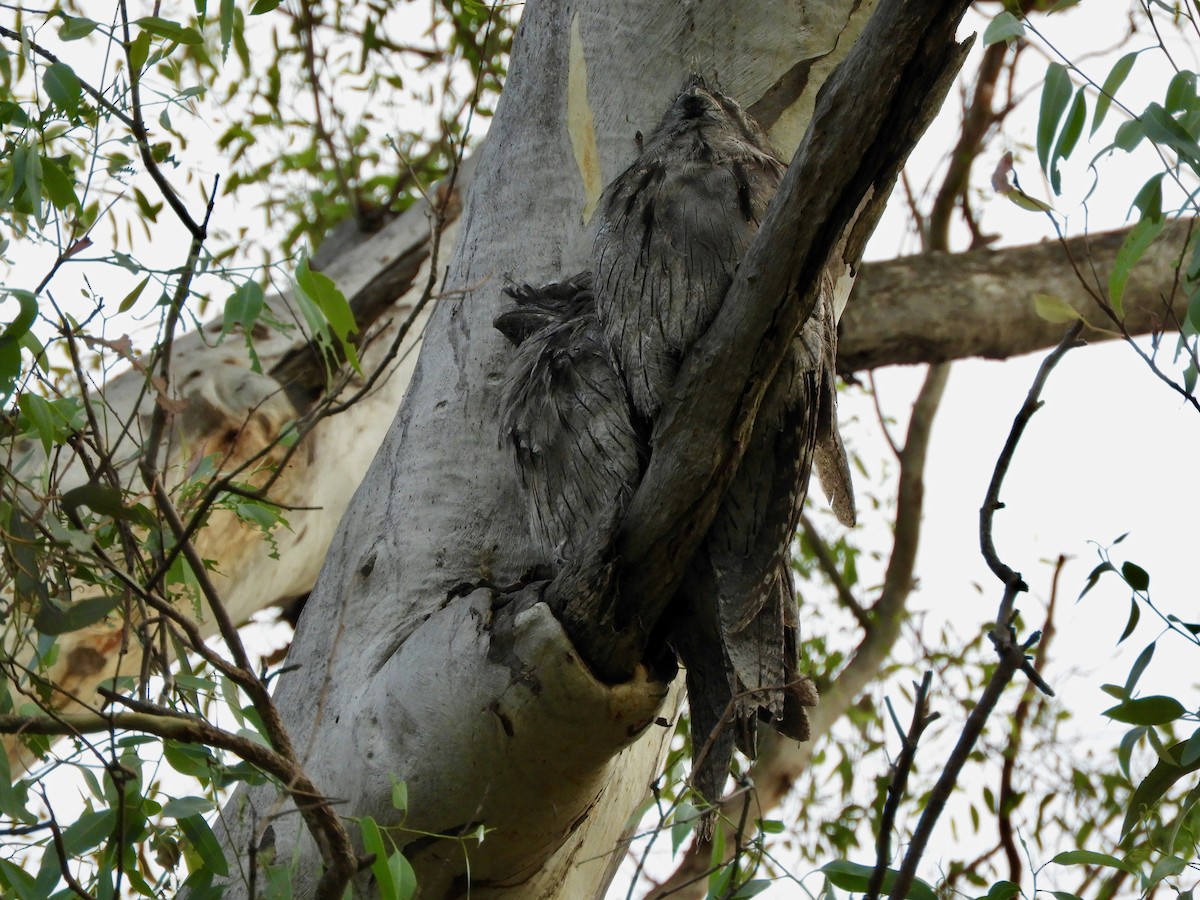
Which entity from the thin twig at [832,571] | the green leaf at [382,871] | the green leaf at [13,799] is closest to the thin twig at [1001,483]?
the green leaf at [382,871]

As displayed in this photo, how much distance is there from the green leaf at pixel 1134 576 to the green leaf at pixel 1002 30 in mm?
613

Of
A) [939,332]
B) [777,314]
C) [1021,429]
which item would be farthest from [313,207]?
[1021,429]

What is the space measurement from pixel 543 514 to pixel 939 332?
2291 millimetres

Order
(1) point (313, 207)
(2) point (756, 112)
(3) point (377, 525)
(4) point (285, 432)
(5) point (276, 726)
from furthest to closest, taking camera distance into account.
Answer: (1) point (313, 207)
(2) point (756, 112)
(3) point (377, 525)
(4) point (285, 432)
(5) point (276, 726)

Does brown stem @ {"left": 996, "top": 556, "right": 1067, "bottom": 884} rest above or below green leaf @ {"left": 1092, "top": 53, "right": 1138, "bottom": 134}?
above

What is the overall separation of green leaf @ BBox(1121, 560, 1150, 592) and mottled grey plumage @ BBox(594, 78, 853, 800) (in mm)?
383

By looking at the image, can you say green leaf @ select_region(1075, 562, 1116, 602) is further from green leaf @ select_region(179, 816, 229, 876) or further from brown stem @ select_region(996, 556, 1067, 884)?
brown stem @ select_region(996, 556, 1067, 884)

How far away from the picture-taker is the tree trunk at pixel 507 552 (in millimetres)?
1337

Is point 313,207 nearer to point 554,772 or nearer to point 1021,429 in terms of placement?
point 554,772

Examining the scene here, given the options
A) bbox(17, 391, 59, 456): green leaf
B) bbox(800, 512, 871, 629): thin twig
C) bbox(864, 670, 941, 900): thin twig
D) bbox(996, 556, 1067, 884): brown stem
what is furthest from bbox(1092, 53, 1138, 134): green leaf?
bbox(800, 512, 871, 629): thin twig

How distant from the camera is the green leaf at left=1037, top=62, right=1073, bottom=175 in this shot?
1329 mm

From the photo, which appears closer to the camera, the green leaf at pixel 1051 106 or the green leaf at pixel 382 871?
the green leaf at pixel 382 871

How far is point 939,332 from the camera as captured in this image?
3.46m

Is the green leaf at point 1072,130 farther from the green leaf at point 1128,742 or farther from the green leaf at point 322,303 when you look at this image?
the green leaf at point 322,303
